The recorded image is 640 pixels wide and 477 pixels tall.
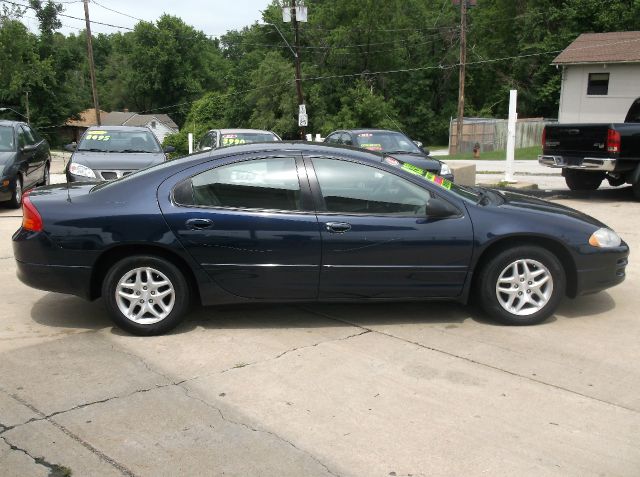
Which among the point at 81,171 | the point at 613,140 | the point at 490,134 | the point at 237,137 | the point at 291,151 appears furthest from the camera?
the point at 490,134

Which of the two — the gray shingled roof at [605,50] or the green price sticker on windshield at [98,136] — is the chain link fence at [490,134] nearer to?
the gray shingled roof at [605,50]

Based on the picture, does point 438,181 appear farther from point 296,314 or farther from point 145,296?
point 145,296

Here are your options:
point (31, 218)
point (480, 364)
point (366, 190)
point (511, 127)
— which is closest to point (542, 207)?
point (366, 190)

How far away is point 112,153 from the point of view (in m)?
10.8

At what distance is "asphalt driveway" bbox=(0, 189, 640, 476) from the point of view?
10.2 feet

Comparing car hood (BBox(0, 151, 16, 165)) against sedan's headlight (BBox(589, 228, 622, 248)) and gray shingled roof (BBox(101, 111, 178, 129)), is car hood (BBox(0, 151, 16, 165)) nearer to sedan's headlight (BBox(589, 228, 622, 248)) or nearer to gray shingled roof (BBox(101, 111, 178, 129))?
sedan's headlight (BBox(589, 228, 622, 248))

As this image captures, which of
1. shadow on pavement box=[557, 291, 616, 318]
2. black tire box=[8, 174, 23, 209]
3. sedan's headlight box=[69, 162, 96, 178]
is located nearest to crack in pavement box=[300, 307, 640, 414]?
shadow on pavement box=[557, 291, 616, 318]

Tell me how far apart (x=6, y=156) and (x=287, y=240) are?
7.97m

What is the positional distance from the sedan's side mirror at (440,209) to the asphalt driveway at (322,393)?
Result: 907mm

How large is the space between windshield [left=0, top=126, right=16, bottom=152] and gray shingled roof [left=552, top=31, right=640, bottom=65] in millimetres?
31521

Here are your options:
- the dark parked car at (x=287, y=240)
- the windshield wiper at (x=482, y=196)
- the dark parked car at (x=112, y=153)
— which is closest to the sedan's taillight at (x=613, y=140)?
the windshield wiper at (x=482, y=196)

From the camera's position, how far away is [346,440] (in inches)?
129

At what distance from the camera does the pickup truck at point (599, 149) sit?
36.2 feet

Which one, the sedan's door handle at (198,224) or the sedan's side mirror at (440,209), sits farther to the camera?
the sedan's side mirror at (440,209)
